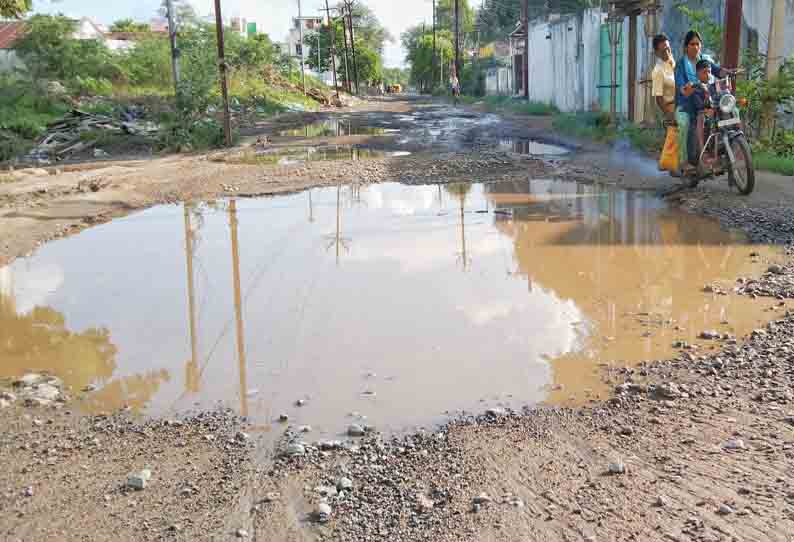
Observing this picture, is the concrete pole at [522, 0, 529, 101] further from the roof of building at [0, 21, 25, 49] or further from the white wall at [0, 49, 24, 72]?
the roof of building at [0, 21, 25, 49]

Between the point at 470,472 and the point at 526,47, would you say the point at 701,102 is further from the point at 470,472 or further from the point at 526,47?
the point at 526,47

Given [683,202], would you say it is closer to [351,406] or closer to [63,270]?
[351,406]

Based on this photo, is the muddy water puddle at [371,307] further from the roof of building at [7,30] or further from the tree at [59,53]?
the roof of building at [7,30]

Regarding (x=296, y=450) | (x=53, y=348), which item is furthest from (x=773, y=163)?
(x=53, y=348)

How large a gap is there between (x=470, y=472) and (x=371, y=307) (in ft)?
7.99

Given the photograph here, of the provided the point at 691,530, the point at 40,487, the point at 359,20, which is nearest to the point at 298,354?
the point at 40,487

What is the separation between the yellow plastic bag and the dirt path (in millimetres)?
4523

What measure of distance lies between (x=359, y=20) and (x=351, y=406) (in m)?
97.2

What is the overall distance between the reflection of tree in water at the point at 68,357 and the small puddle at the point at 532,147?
9.65 m

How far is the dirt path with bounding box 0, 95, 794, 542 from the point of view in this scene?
2.54 metres

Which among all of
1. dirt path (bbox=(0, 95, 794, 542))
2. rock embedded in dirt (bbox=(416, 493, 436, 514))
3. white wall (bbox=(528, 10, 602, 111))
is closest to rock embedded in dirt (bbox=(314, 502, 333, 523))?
dirt path (bbox=(0, 95, 794, 542))

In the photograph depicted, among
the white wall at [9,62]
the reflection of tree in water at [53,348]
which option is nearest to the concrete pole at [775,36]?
the reflection of tree in water at [53,348]

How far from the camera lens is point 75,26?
27.0 m

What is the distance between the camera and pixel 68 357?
4.62 meters
